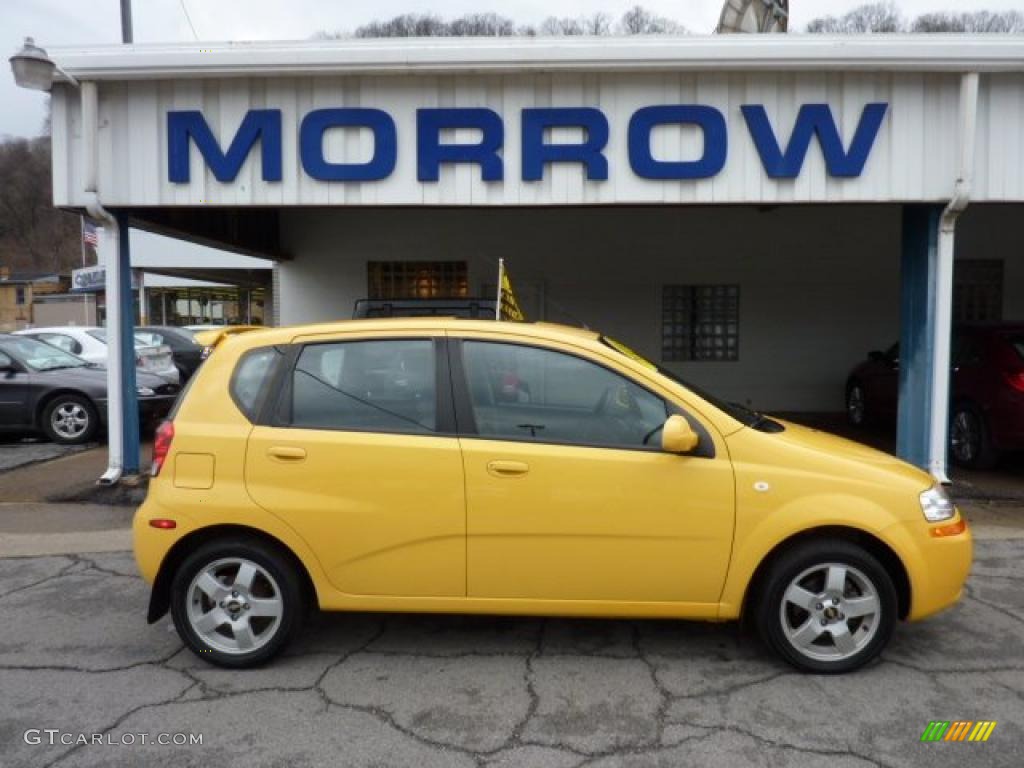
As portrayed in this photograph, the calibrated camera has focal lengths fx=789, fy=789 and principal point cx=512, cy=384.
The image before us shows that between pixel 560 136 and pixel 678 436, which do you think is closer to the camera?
pixel 678 436

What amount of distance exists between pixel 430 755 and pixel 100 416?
800 centimetres

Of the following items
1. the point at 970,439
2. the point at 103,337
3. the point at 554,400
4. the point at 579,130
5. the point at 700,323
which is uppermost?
the point at 579,130

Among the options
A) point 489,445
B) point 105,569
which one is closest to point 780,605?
point 489,445

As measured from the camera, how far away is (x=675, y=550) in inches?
136

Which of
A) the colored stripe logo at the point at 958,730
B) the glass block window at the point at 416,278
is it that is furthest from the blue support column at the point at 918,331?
the glass block window at the point at 416,278

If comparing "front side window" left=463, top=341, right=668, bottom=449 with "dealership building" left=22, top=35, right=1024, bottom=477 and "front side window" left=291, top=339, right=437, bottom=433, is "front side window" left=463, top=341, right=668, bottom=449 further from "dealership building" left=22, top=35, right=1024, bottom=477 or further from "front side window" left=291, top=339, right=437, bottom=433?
"dealership building" left=22, top=35, right=1024, bottom=477

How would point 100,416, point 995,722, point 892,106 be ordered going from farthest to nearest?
point 100,416 → point 892,106 → point 995,722

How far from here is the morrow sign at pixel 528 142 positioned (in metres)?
6.40

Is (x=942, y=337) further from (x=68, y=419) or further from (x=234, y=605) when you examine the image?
(x=68, y=419)

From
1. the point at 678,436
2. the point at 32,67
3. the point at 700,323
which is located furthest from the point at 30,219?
the point at 678,436

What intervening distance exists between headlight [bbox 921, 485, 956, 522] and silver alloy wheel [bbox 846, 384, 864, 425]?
7.48 m

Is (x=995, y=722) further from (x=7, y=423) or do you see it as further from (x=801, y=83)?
(x=7, y=423)

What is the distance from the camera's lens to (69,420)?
941 centimetres

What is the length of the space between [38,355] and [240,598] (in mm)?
8175
